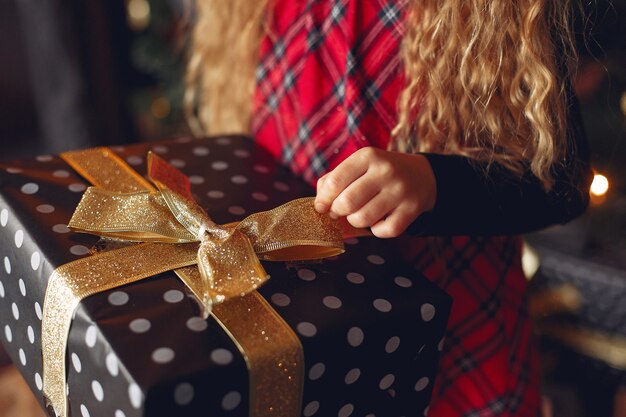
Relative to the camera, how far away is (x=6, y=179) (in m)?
0.58

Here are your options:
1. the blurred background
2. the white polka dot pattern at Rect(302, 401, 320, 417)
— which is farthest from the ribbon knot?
the blurred background

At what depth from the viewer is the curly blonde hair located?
0.57 meters

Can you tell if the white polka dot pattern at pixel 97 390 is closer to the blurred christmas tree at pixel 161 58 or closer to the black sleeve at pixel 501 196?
the black sleeve at pixel 501 196

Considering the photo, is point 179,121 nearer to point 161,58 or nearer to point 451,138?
point 161,58

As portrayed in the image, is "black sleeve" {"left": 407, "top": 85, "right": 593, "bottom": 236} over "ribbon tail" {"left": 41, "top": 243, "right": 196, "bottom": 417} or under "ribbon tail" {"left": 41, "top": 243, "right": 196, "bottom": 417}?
over

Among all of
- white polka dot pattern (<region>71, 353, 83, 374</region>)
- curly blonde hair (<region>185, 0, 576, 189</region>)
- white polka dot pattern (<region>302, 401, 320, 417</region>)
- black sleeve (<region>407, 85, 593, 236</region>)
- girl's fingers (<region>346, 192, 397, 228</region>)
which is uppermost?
curly blonde hair (<region>185, 0, 576, 189</region>)

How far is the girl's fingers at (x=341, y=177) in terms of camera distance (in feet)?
1.68

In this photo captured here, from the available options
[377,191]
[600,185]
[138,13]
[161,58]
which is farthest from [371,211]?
[138,13]

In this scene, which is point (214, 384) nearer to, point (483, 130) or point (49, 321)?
point (49, 321)

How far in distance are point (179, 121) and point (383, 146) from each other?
1.23 metres

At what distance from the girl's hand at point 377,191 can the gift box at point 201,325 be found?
0.04 metres

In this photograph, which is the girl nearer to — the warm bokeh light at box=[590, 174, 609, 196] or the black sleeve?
the black sleeve

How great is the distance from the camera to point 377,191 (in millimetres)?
525

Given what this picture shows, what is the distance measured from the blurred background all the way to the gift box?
0.33 m
